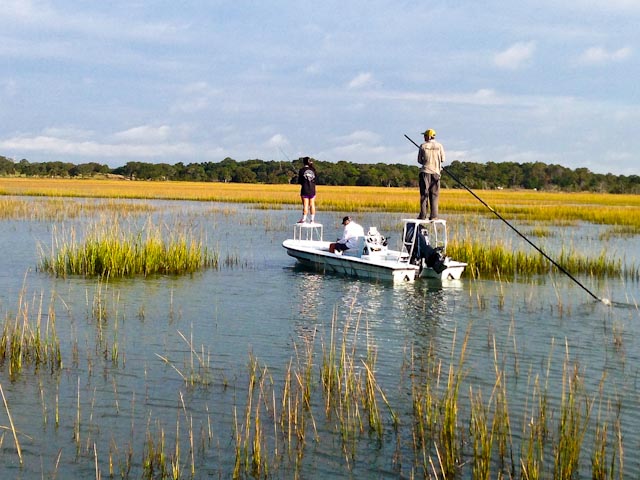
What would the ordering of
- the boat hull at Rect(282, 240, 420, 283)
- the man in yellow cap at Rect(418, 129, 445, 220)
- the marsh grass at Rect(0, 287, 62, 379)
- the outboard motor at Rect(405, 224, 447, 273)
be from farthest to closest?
the man in yellow cap at Rect(418, 129, 445, 220) → the outboard motor at Rect(405, 224, 447, 273) → the boat hull at Rect(282, 240, 420, 283) → the marsh grass at Rect(0, 287, 62, 379)

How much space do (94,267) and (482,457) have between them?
11.9 meters

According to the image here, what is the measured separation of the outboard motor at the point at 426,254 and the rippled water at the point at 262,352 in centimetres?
48

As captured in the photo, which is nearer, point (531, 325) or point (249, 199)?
point (531, 325)

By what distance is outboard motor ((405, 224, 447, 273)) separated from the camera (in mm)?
16281

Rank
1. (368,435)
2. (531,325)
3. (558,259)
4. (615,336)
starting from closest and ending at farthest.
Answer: (368,435)
(615,336)
(531,325)
(558,259)

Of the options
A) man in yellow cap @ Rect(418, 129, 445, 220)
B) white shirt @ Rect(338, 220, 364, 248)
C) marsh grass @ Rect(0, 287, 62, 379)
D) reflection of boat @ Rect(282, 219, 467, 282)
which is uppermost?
man in yellow cap @ Rect(418, 129, 445, 220)

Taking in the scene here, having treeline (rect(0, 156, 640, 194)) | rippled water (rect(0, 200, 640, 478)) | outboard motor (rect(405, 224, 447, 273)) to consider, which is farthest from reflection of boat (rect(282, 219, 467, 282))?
treeline (rect(0, 156, 640, 194))

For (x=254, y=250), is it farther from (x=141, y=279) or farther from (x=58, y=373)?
(x=58, y=373)

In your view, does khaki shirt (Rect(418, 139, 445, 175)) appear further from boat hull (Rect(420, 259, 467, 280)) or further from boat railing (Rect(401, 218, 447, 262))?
boat hull (Rect(420, 259, 467, 280))

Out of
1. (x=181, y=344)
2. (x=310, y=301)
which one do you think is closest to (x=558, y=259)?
(x=310, y=301)

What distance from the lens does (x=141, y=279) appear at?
16.2 m

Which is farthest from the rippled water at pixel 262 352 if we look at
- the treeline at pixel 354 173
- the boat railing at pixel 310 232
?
the treeline at pixel 354 173

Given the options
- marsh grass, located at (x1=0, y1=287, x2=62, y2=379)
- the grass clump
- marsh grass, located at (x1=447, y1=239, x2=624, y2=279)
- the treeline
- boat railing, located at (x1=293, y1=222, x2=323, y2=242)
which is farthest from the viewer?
the treeline

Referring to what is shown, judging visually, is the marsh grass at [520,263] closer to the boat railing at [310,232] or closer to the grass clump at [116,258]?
the boat railing at [310,232]
